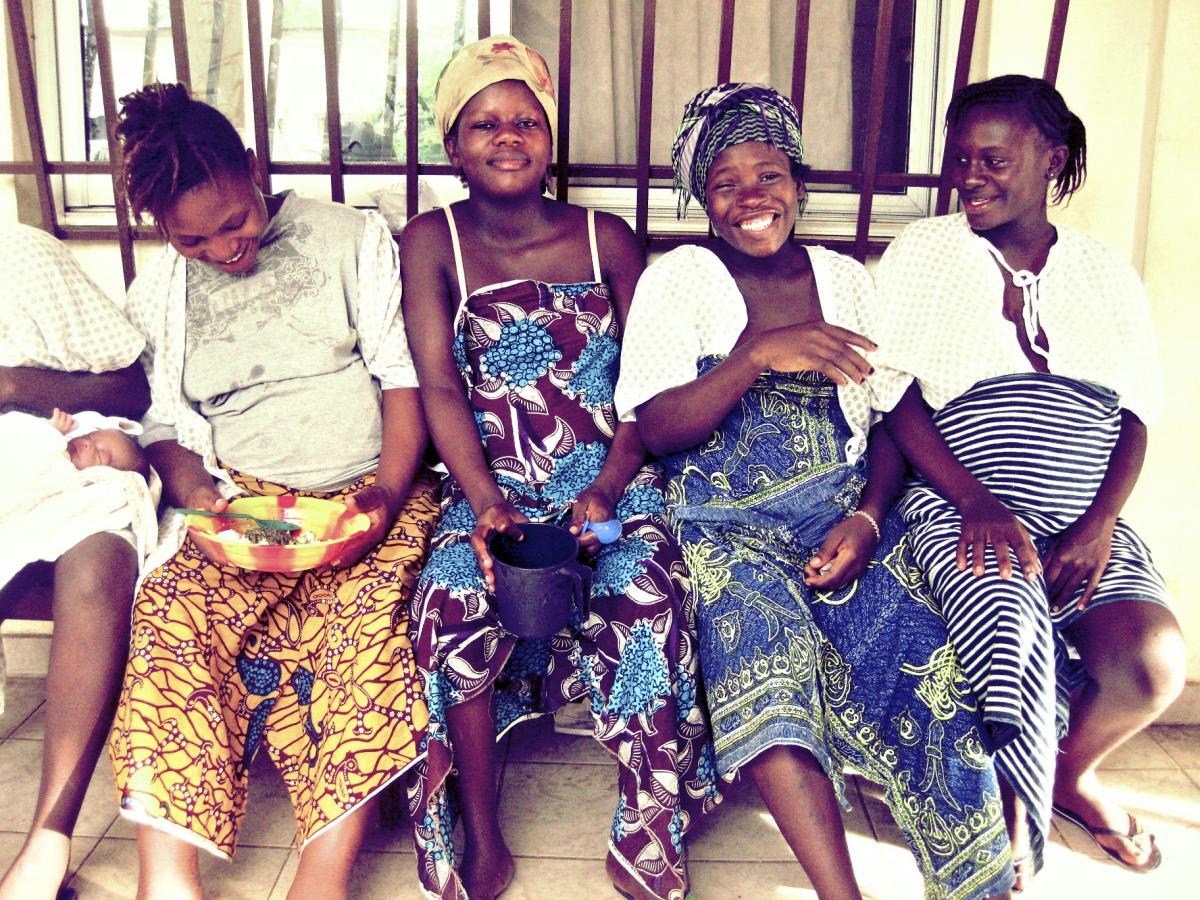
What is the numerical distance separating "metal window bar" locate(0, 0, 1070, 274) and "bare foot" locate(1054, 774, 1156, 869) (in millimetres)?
1353

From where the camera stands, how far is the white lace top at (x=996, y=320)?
2.13 metres

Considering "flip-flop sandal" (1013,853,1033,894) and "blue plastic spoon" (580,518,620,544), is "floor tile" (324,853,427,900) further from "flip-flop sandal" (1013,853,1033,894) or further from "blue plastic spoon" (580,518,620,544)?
"flip-flop sandal" (1013,853,1033,894)

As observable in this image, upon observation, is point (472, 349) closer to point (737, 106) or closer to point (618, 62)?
point (737, 106)

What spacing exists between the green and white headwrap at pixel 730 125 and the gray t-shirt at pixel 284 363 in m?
0.81

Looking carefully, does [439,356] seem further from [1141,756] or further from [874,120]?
[1141,756]

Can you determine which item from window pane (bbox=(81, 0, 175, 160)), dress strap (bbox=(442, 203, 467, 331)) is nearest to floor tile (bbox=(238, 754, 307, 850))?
dress strap (bbox=(442, 203, 467, 331))

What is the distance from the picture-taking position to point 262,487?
2209 millimetres

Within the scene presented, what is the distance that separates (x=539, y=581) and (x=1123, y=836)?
4.46 feet

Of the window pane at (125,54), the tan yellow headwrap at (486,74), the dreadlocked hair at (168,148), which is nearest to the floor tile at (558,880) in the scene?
the dreadlocked hair at (168,148)

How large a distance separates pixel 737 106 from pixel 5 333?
1624 millimetres

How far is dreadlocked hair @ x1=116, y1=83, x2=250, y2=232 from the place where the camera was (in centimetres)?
198

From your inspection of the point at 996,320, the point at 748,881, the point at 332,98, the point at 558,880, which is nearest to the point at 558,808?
the point at 558,880

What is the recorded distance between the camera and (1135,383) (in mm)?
2135

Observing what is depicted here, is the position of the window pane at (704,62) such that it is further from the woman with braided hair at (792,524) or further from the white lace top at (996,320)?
the white lace top at (996,320)
